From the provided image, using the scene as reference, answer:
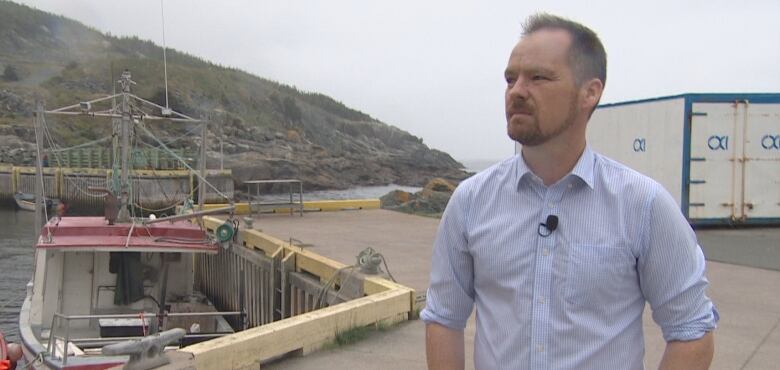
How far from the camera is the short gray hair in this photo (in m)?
1.85

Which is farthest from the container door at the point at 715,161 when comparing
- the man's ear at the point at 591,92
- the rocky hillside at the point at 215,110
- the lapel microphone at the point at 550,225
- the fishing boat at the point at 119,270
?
the rocky hillside at the point at 215,110

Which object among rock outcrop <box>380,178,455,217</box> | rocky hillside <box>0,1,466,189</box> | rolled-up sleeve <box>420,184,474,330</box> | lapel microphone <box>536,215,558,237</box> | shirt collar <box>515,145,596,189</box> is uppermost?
rocky hillside <box>0,1,466,189</box>

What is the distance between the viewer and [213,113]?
74812 mm

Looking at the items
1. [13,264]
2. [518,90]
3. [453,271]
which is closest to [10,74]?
[13,264]

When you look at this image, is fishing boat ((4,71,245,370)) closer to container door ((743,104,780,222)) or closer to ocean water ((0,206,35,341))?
ocean water ((0,206,35,341))

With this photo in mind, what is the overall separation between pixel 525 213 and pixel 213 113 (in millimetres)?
76106

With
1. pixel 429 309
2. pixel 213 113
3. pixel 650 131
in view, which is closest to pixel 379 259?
pixel 429 309

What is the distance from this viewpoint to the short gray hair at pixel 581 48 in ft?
6.06

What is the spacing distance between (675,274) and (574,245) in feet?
0.90

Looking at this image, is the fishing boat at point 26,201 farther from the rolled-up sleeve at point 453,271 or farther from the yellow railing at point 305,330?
the rolled-up sleeve at point 453,271

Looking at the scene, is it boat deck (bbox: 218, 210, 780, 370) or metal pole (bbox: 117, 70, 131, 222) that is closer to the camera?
boat deck (bbox: 218, 210, 780, 370)

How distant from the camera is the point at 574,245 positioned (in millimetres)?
1816

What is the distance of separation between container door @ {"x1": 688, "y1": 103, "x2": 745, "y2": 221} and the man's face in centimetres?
1201

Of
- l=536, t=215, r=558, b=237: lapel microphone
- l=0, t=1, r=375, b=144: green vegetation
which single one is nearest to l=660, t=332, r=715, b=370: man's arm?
l=536, t=215, r=558, b=237: lapel microphone
